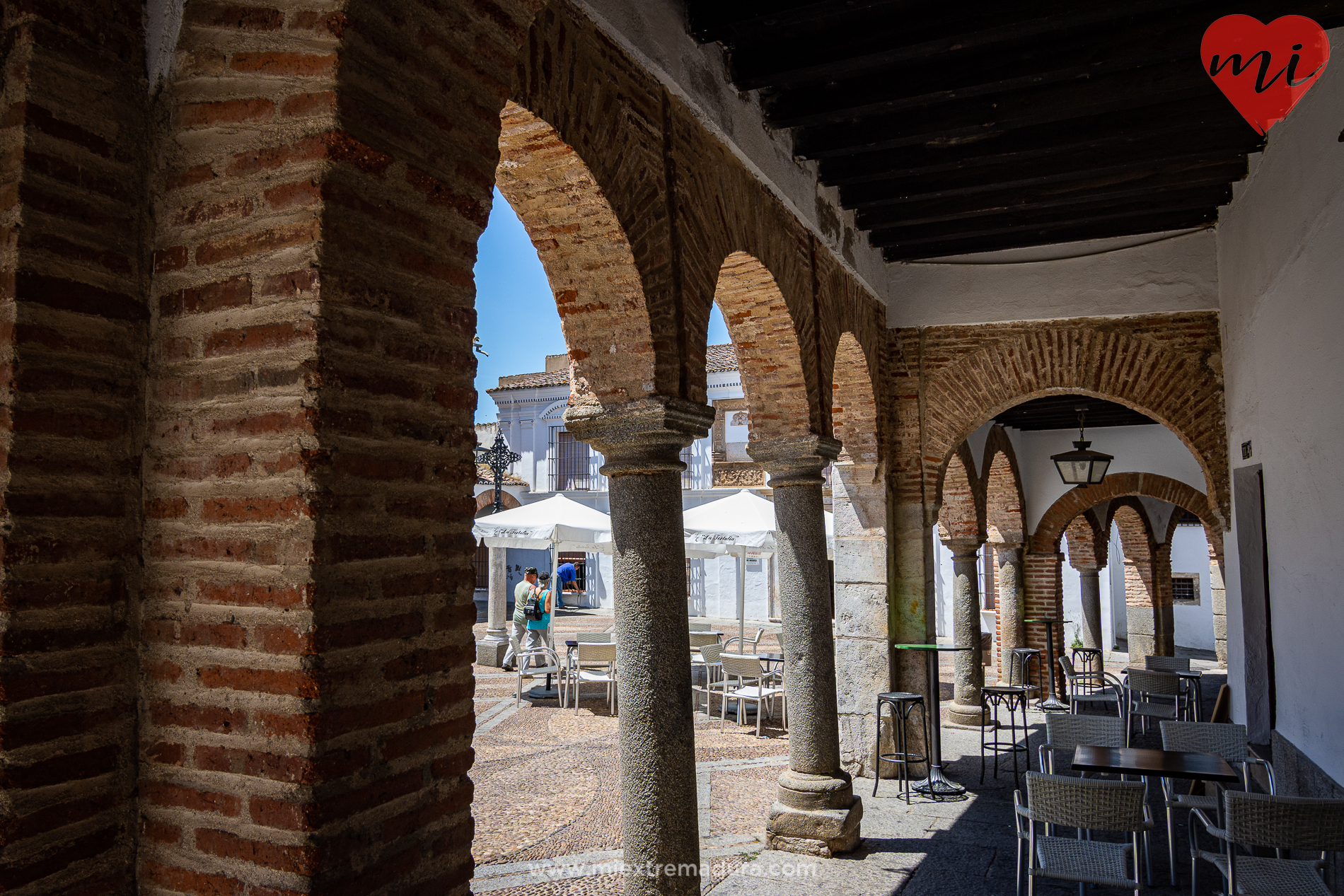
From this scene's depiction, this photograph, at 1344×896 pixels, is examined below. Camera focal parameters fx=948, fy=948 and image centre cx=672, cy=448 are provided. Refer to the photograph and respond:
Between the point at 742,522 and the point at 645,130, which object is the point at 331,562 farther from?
the point at 742,522

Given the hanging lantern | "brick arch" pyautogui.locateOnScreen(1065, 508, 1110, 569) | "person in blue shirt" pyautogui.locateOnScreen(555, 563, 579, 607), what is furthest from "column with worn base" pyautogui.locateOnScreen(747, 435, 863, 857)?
"person in blue shirt" pyautogui.locateOnScreen(555, 563, 579, 607)

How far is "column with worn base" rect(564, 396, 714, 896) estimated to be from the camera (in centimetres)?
379

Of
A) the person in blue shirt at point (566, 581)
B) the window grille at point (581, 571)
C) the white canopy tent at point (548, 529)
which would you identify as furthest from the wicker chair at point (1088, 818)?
the window grille at point (581, 571)

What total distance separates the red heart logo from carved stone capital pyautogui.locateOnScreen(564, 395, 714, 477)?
2.65 meters

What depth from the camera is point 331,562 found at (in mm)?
1857

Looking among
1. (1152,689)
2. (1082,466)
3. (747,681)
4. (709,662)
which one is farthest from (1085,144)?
(709,662)

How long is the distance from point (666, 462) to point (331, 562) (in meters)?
2.17

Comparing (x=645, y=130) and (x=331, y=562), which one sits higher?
(x=645, y=130)

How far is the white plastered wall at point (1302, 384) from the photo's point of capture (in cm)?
396

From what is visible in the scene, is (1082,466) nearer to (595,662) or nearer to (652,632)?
(595,662)

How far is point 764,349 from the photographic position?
5.63m

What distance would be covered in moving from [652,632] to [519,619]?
8.09 meters

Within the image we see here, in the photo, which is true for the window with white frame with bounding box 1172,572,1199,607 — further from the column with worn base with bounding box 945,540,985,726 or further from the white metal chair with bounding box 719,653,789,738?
the white metal chair with bounding box 719,653,789,738

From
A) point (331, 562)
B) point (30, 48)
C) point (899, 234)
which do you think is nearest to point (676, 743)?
point (331, 562)
